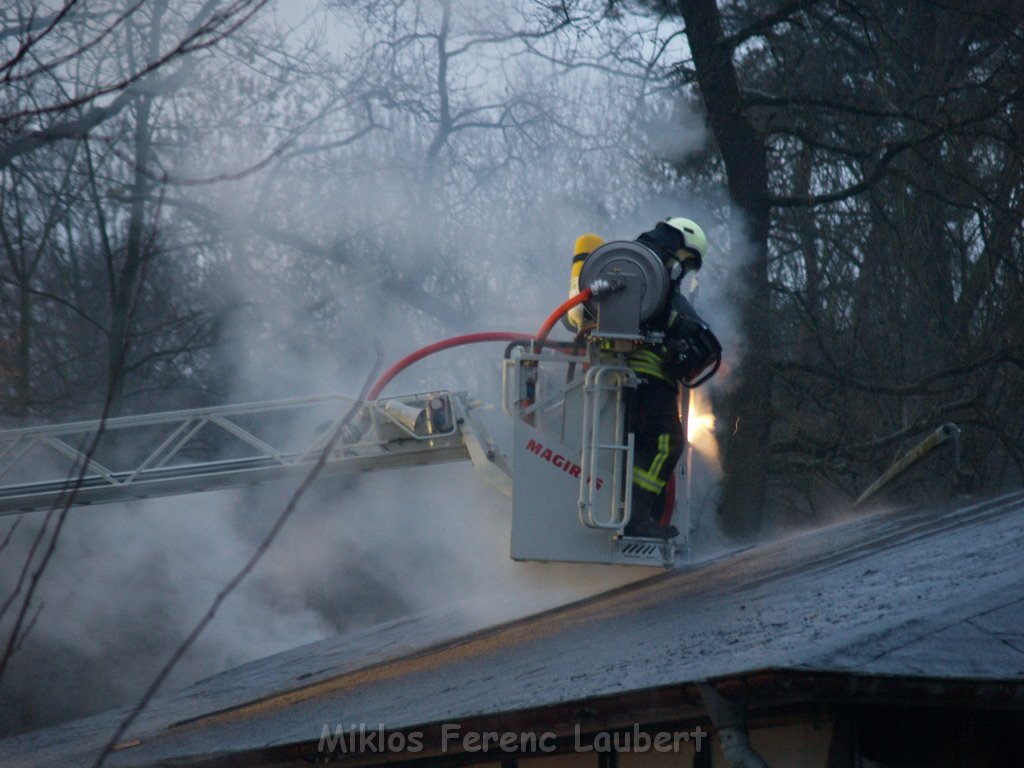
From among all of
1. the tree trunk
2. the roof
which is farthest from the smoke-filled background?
the roof

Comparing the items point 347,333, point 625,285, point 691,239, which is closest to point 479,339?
point 625,285

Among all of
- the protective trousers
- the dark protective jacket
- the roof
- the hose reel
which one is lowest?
the roof

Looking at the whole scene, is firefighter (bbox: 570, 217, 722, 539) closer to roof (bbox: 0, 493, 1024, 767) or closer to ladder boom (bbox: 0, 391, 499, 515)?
roof (bbox: 0, 493, 1024, 767)

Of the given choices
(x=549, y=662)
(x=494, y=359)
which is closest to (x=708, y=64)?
(x=494, y=359)

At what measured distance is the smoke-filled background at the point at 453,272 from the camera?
13727 mm

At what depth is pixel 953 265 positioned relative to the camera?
1475 cm

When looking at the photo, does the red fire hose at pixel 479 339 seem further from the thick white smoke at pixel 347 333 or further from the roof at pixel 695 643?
the thick white smoke at pixel 347 333

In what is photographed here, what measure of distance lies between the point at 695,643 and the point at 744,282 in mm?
9671

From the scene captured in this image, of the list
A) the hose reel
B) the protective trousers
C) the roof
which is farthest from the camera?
the protective trousers

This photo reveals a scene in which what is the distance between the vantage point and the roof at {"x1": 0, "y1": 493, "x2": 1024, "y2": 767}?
154 inches

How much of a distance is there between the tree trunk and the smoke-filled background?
3 cm

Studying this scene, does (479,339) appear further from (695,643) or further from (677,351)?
(695,643)

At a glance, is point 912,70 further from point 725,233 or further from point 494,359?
point 494,359

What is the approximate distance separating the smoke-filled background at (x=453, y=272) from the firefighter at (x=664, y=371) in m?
5.28
